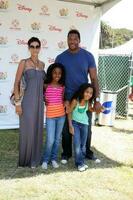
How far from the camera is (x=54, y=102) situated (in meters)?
5.91

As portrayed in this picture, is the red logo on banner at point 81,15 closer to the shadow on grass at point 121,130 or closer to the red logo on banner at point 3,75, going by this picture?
the red logo on banner at point 3,75

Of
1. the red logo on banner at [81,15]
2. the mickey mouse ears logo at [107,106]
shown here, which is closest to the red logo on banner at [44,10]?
the red logo on banner at [81,15]

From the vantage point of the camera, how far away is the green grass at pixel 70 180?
5.02 metres

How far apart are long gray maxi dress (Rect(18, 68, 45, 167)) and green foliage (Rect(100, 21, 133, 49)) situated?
120 ft

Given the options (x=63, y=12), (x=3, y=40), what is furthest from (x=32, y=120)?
(x=63, y=12)

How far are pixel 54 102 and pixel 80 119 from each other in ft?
1.57

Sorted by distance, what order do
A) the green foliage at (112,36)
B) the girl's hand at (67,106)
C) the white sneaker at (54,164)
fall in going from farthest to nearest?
1. the green foliage at (112,36)
2. the white sneaker at (54,164)
3. the girl's hand at (67,106)

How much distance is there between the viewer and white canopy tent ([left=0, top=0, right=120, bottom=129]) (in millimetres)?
8945

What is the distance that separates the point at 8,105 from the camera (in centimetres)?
913

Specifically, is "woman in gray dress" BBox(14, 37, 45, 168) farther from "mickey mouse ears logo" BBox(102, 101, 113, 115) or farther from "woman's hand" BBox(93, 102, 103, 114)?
"mickey mouse ears logo" BBox(102, 101, 113, 115)

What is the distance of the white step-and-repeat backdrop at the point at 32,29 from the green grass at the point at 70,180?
194 centimetres

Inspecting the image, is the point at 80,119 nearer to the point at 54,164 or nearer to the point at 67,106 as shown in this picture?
the point at 67,106

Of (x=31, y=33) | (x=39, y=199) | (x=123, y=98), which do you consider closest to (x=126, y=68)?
(x=123, y=98)

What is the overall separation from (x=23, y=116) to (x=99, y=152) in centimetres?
208
